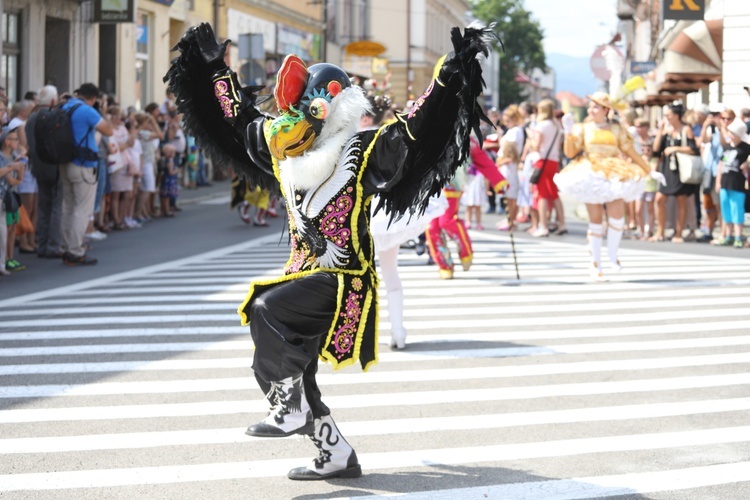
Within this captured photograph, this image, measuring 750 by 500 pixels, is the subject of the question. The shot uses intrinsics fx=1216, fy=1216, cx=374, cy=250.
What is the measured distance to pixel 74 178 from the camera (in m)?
13.8

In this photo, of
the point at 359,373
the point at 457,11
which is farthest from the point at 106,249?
the point at 457,11

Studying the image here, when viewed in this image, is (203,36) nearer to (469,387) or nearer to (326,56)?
(469,387)

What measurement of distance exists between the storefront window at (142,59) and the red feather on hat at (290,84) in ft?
83.8

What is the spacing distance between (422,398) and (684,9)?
17.8 meters

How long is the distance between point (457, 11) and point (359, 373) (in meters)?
85.8

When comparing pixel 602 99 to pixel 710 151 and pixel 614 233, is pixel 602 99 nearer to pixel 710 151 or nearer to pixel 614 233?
pixel 614 233

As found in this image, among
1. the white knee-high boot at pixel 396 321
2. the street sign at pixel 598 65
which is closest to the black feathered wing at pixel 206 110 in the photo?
the white knee-high boot at pixel 396 321

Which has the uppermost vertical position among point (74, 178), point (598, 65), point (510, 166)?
point (598, 65)

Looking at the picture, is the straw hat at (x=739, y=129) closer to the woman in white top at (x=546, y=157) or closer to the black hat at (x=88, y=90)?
the woman in white top at (x=546, y=157)

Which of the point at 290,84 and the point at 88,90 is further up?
the point at 88,90

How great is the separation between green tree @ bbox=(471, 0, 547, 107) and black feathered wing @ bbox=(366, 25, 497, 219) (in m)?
93.2

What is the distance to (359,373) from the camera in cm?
786

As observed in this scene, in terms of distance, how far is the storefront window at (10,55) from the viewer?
23406mm

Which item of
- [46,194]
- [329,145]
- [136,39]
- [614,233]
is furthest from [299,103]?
[136,39]
